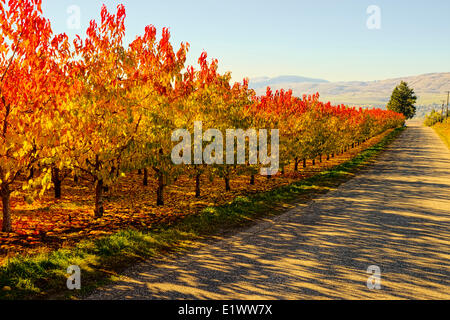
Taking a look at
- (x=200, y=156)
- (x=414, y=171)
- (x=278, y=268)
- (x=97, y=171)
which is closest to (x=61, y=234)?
(x=97, y=171)

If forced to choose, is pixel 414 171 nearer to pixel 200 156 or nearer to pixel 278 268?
pixel 200 156

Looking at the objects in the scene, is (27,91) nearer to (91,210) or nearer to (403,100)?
(91,210)

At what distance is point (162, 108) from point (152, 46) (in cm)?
232

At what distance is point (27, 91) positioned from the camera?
884cm

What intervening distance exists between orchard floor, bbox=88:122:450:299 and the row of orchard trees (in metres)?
3.84

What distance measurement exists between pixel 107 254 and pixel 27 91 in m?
4.93

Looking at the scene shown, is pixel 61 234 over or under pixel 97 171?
under

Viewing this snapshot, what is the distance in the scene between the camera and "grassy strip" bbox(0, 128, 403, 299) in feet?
20.9

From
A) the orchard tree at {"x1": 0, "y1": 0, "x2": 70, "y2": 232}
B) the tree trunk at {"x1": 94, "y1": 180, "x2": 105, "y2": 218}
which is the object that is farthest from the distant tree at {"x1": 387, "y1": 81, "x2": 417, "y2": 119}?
the orchard tree at {"x1": 0, "y1": 0, "x2": 70, "y2": 232}

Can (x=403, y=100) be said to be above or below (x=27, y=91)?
above

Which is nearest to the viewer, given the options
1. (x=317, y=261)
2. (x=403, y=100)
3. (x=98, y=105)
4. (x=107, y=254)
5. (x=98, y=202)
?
(x=317, y=261)

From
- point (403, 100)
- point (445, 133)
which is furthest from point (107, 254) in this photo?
point (403, 100)
